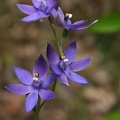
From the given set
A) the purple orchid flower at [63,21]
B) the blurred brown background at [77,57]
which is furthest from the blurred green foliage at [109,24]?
the blurred brown background at [77,57]

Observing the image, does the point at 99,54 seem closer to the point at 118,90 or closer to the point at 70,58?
the point at 118,90

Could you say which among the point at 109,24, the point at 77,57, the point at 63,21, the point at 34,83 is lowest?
the point at 77,57

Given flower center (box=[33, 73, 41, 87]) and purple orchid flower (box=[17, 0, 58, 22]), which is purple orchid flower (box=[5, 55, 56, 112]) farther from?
purple orchid flower (box=[17, 0, 58, 22])

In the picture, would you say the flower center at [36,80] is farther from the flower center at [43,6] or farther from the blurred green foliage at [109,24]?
the blurred green foliage at [109,24]

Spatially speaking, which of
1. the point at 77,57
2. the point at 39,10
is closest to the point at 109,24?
the point at 39,10

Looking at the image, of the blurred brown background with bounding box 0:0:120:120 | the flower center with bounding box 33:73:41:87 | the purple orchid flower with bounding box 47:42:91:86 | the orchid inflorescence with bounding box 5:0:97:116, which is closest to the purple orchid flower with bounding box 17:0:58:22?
the orchid inflorescence with bounding box 5:0:97:116

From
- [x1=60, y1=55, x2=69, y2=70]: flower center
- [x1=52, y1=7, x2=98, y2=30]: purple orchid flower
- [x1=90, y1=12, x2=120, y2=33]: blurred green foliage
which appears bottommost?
[x1=90, y1=12, x2=120, y2=33]: blurred green foliage

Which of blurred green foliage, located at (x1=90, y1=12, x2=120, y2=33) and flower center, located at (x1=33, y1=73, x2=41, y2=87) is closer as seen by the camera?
flower center, located at (x1=33, y1=73, x2=41, y2=87)

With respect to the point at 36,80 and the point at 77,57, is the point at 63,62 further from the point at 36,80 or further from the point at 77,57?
the point at 77,57
